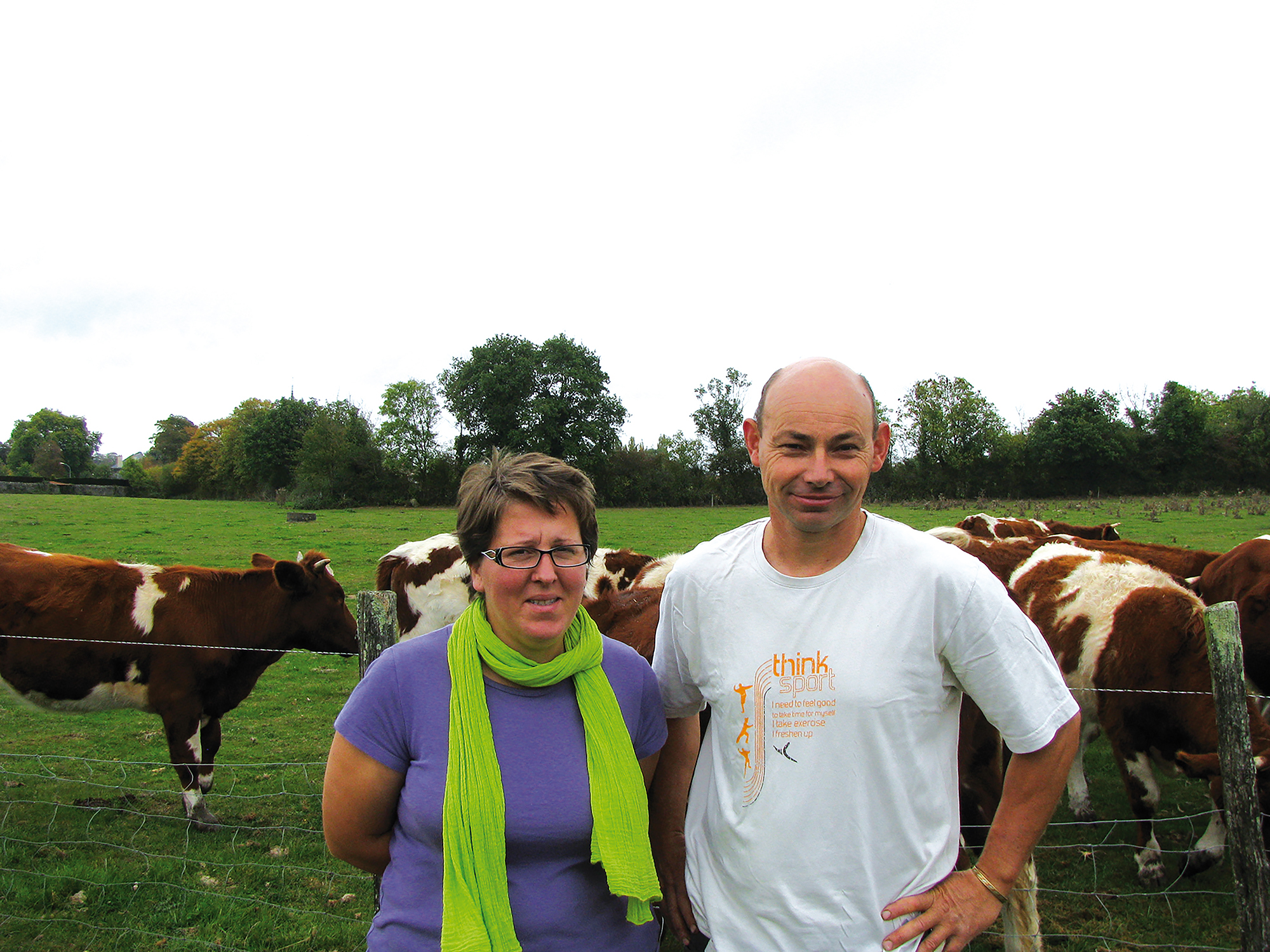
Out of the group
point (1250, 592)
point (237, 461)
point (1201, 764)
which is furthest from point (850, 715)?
point (237, 461)

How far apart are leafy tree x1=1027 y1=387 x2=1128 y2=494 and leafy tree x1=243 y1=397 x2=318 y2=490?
5717 centimetres

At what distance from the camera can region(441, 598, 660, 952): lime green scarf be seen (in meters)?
1.81

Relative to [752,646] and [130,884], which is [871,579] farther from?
[130,884]

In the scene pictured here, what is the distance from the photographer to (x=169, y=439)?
98812 mm

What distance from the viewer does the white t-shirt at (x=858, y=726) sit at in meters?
1.75

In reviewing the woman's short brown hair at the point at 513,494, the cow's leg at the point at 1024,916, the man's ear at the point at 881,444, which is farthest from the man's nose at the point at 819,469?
the cow's leg at the point at 1024,916

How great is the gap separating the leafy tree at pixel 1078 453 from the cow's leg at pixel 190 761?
5150 cm

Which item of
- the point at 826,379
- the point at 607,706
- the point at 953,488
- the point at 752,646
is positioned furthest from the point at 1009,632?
the point at 953,488

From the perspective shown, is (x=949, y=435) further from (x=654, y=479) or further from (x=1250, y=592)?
(x=1250, y=592)

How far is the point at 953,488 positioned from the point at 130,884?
5058 centimetres

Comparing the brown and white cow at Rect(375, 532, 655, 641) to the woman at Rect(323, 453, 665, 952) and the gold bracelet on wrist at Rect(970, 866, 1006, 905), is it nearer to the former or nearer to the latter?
the woman at Rect(323, 453, 665, 952)

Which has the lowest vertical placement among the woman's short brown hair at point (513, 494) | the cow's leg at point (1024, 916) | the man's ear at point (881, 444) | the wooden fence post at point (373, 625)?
the cow's leg at point (1024, 916)

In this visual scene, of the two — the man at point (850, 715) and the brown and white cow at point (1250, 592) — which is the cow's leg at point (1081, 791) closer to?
the brown and white cow at point (1250, 592)

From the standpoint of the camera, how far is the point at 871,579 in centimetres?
183
